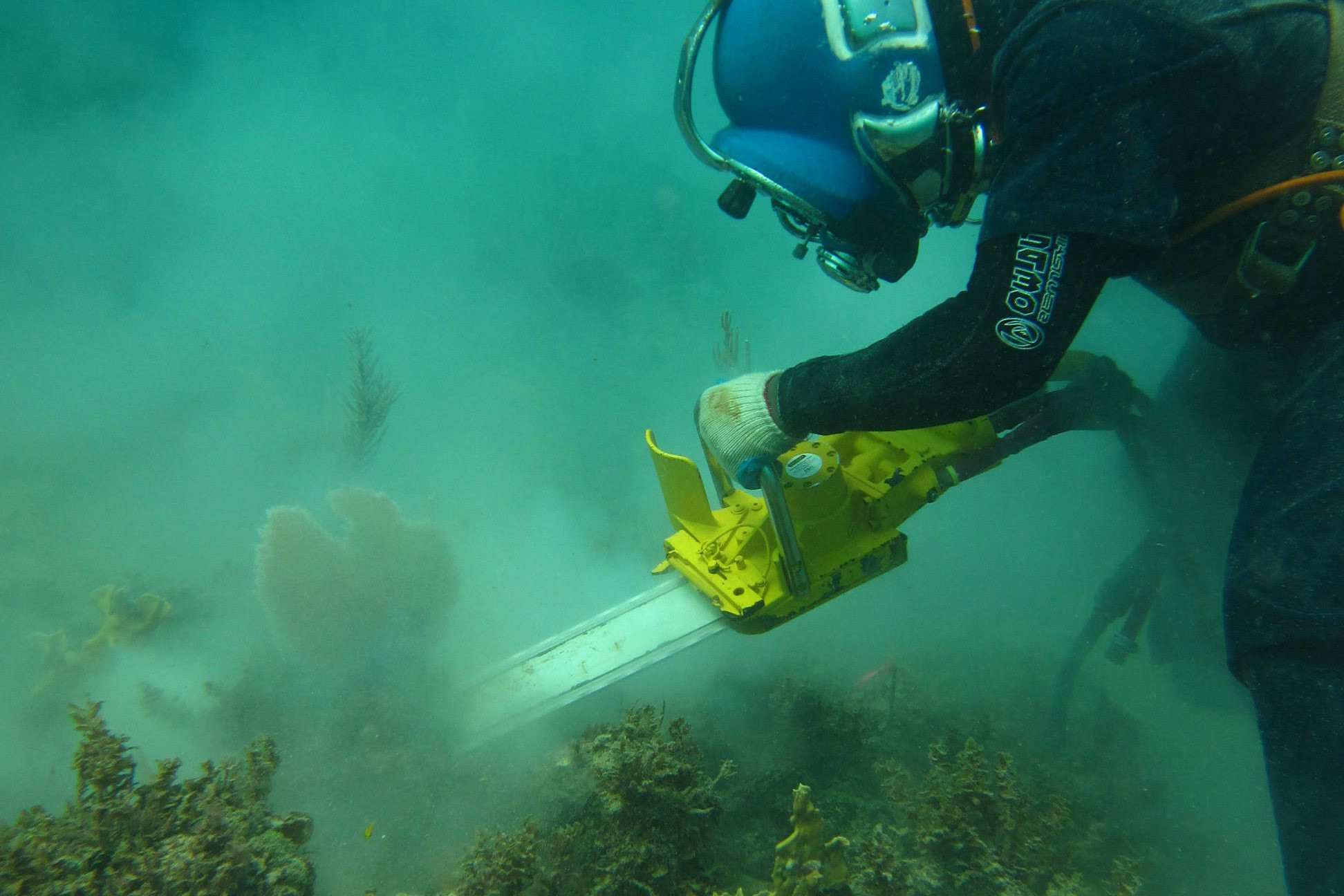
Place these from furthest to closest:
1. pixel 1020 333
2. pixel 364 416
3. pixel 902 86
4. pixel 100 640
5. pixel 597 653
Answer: pixel 364 416 → pixel 100 640 → pixel 597 653 → pixel 902 86 → pixel 1020 333

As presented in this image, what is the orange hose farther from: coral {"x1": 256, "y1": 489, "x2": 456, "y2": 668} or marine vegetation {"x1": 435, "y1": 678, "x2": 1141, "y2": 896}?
coral {"x1": 256, "y1": 489, "x2": 456, "y2": 668}

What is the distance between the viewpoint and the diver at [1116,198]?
3.72 feet

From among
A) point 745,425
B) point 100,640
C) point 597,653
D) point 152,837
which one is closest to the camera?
point 745,425

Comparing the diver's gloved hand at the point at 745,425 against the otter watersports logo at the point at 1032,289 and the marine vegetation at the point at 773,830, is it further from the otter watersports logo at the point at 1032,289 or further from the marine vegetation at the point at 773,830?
the marine vegetation at the point at 773,830

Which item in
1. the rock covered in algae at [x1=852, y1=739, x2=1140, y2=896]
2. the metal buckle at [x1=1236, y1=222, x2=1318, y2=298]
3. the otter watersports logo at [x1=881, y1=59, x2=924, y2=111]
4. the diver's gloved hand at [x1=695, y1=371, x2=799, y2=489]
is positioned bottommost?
the rock covered in algae at [x1=852, y1=739, x2=1140, y2=896]

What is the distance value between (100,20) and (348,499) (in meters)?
23.7

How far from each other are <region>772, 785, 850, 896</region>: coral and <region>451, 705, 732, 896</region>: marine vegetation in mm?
393

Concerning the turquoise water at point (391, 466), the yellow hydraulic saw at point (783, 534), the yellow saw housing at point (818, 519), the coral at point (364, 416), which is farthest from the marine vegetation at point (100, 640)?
the yellow saw housing at point (818, 519)

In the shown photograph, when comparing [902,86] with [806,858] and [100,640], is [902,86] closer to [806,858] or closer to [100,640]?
[806,858]

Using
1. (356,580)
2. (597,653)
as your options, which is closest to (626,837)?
(597,653)

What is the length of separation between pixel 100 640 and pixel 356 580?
3.46m

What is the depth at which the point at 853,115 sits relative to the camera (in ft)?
4.98

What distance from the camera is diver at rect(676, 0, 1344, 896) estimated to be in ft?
3.72

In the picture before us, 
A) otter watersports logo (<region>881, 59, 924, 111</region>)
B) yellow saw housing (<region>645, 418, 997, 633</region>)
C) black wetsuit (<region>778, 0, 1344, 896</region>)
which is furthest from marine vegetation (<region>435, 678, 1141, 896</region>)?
otter watersports logo (<region>881, 59, 924, 111</region>)
